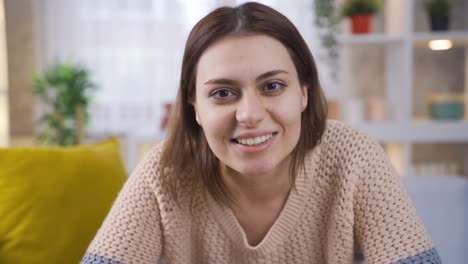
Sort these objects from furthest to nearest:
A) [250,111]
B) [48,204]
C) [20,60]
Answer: [20,60] → [48,204] → [250,111]

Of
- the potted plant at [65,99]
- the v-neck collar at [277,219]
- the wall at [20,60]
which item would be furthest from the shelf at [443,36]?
the wall at [20,60]

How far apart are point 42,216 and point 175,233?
381mm

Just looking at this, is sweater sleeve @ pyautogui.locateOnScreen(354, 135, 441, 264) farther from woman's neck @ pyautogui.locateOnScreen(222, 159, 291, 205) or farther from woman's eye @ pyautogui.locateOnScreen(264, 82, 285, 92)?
woman's eye @ pyautogui.locateOnScreen(264, 82, 285, 92)

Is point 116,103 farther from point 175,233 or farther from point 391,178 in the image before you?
point 391,178

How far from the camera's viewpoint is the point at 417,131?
265cm

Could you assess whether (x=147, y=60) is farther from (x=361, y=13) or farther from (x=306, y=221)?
(x=306, y=221)

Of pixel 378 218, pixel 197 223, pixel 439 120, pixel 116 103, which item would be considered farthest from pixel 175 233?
pixel 116 103

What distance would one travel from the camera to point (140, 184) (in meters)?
1.08

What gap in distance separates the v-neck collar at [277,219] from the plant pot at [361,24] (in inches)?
70.0

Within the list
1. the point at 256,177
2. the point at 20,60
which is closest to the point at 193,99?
the point at 256,177

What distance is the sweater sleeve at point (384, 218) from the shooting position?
3.18 feet

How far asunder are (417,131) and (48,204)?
6.84 ft

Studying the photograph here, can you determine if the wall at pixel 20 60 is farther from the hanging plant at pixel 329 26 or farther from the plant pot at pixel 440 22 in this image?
the plant pot at pixel 440 22

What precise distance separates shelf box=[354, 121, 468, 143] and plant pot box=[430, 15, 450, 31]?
545 millimetres
